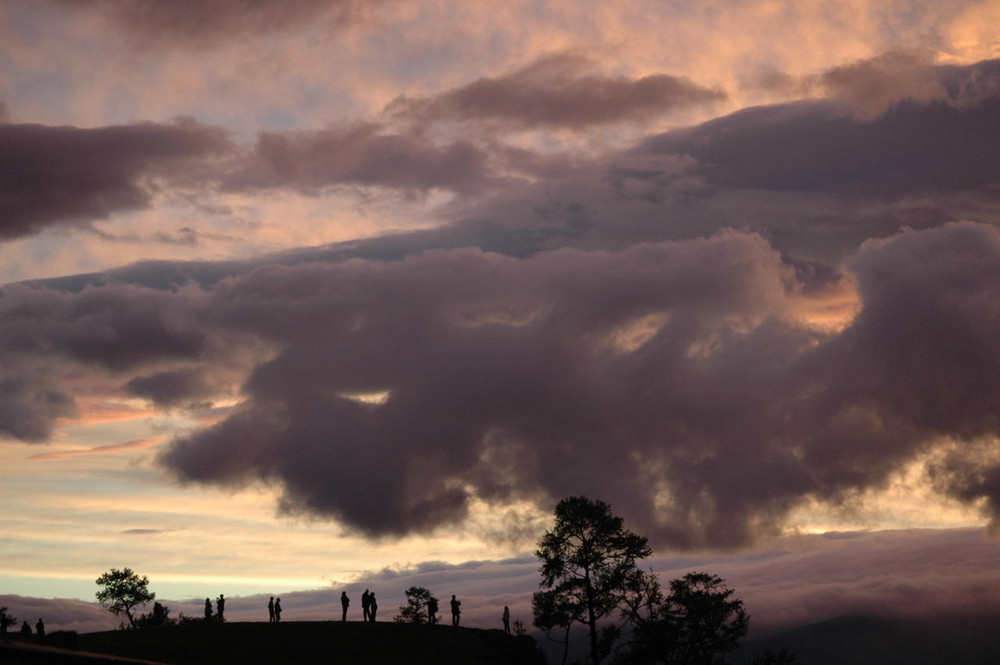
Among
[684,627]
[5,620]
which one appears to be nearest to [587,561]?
[684,627]

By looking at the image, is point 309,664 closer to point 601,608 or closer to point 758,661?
point 601,608

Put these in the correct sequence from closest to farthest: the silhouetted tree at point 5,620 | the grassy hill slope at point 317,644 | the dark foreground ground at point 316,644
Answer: the dark foreground ground at point 316,644 → the grassy hill slope at point 317,644 → the silhouetted tree at point 5,620

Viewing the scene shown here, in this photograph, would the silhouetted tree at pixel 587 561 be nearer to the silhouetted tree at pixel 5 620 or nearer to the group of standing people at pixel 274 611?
the group of standing people at pixel 274 611

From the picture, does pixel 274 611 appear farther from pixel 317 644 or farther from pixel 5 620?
pixel 5 620

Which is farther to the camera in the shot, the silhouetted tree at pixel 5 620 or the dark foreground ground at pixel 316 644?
the silhouetted tree at pixel 5 620

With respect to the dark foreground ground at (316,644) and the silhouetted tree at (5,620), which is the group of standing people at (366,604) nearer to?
the dark foreground ground at (316,644)

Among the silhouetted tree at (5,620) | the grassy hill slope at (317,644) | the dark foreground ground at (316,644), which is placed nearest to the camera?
the dark foreground ground at (316,644)

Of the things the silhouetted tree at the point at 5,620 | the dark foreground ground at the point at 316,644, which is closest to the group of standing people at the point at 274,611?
the dark foreground ground at the point at 316,644

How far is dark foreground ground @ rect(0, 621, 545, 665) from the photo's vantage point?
61.3 m

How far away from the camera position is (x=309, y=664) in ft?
202

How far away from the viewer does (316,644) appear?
2697 inches

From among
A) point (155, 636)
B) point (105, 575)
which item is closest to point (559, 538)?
point (155, 636)

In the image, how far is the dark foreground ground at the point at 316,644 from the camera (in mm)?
61344

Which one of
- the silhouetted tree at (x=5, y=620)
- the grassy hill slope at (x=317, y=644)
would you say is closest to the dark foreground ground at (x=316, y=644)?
the grassy hill slope at (x=317, y=644)
